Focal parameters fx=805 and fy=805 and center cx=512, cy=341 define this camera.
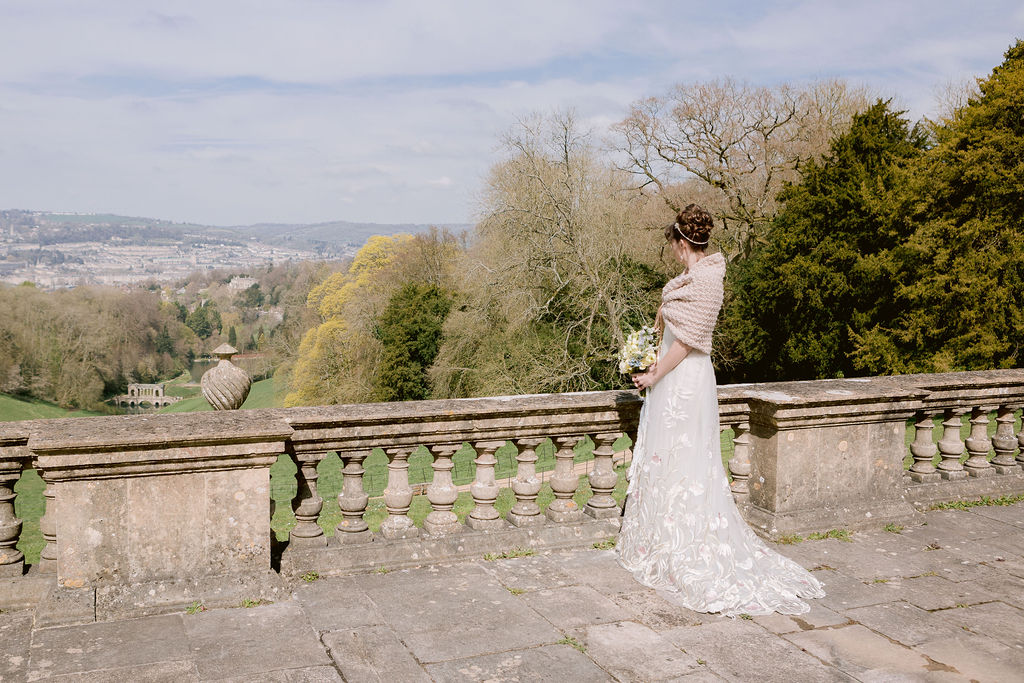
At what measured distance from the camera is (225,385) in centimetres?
447

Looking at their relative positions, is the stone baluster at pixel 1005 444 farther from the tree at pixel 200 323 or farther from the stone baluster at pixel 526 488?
the tree at pixel 200 323

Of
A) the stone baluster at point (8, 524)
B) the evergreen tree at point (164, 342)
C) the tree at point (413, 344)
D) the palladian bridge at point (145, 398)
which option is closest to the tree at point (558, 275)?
the tree at point (413, 344)

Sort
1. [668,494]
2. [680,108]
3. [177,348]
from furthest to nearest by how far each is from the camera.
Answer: [177,348]
[680,108]
[668,494]

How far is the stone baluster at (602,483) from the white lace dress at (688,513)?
0.34m

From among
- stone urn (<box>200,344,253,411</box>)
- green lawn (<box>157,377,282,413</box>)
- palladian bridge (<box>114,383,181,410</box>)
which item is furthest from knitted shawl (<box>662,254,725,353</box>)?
palladian bridge (<box>114,383,181,410</box>)

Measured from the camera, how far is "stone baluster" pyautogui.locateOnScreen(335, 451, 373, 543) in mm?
4312

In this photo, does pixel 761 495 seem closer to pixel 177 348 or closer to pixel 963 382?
pixel 963 382

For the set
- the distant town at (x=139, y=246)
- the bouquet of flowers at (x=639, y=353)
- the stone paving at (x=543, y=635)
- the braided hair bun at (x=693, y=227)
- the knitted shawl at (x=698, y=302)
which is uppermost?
the distant town at (x=139, y=246)

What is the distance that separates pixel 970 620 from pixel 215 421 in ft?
12.2

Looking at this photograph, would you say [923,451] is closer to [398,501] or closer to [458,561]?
[458,561]

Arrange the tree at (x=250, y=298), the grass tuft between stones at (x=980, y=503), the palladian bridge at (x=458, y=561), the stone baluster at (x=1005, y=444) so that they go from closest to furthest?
the palladian bridge at (x=458, y=561), the grass tuft between stones at (x=980, y=503), the stone baluster at (x=1005, y=444), the tree at (x=250, y=298)

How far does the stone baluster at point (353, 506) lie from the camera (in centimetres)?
431

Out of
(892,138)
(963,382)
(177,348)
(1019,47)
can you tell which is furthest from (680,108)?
(177,348)

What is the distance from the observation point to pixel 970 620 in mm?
3766
